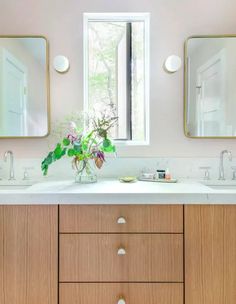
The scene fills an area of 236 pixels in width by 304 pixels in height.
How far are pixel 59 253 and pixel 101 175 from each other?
0.67 m

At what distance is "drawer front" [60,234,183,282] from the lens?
4.32ft

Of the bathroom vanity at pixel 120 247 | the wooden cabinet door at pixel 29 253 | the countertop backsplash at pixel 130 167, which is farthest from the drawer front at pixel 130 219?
the countertop backsplash at pixel 130 167

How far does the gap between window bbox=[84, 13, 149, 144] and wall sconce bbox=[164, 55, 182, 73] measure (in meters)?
0.22

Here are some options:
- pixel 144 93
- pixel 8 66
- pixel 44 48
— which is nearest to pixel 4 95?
pixel 8 66

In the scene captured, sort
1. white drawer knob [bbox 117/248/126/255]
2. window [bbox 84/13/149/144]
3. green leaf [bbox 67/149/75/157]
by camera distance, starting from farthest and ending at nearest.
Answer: window [bbox 84/13/149/144], green leaf [bbox 67/149/75/157], white drawer knob [bbox 117/248/126/255]

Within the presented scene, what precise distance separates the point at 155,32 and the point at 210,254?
4.86 feet

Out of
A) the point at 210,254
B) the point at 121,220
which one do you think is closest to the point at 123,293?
the point at 121,220

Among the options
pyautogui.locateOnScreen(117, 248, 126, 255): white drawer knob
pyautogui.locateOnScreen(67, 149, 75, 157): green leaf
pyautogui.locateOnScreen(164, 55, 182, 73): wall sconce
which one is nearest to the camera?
pyautogui.locateOnScreen(117, 248, 126, 255): white drawer knob

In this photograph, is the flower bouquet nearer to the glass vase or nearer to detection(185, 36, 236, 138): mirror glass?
the glass vase

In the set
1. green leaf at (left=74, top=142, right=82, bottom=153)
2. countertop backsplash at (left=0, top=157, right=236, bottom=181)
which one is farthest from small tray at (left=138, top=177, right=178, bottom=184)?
green leaf at (left=74, top=142, right=82, bottom=153)

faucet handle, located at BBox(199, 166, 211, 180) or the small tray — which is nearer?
the small tray

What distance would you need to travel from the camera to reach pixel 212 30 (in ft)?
6.04

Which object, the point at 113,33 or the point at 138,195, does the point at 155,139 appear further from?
the point at 113,33

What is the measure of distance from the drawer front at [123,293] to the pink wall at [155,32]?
888 mm
